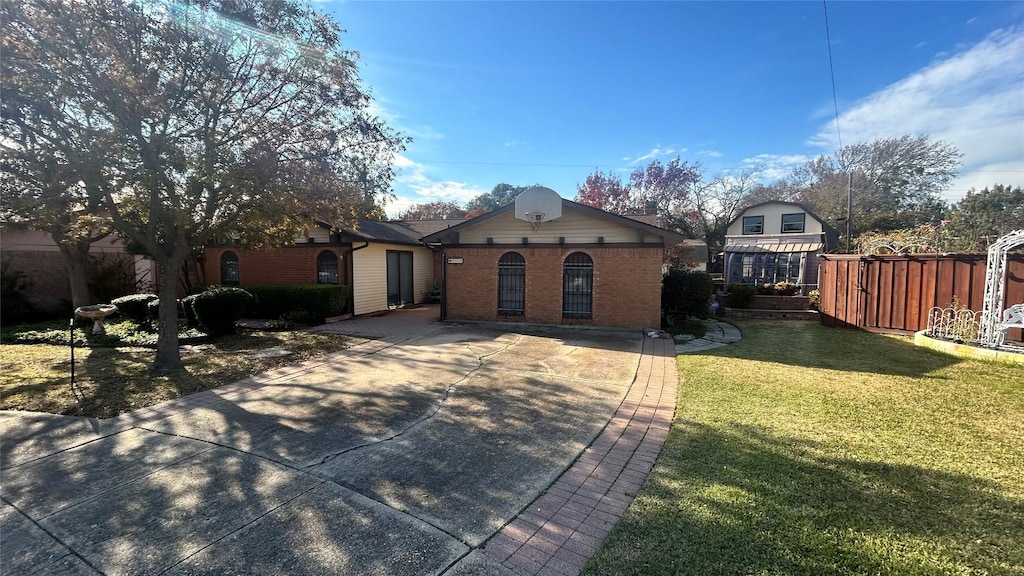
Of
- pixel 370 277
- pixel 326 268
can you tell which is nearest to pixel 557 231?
pixel 370 277

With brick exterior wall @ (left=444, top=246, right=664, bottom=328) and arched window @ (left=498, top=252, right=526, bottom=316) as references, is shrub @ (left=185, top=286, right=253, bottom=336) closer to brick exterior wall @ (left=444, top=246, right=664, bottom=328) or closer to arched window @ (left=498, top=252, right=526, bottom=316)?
brick exterior wall @ (left=444, top=246, right=664, bottom=328)

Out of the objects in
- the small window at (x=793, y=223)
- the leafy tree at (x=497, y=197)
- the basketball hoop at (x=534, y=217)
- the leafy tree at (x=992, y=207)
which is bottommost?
the basketball hoop at (x=534, y=217)

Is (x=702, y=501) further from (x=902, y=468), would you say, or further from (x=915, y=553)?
(x=902, y=468)

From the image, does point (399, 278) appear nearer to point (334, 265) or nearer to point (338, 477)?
point (334, 265)

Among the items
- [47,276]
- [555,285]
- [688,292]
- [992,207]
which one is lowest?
[688,292]

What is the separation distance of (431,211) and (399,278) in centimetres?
3133

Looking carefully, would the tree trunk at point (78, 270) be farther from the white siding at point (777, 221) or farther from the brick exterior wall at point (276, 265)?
the white siding at point (777, 221)

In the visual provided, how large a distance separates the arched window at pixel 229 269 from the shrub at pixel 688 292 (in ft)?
49.0

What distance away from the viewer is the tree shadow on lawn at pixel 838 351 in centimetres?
688

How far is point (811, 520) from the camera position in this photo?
2707 mm

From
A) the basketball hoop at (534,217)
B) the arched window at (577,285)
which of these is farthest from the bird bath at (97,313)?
the arched window at (577,285)

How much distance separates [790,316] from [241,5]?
1642 centimetres

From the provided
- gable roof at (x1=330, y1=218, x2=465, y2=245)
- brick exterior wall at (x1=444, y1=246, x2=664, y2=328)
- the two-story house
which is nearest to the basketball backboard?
brick exterior wall at (x1=444, y1=246, x2=664, y2=328)

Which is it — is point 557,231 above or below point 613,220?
below
